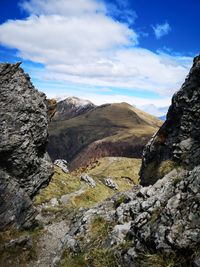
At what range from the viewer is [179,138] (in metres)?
37.9

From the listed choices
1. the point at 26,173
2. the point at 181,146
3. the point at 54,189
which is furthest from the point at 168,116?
the point at 54,189

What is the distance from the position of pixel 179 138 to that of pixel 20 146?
23087mm

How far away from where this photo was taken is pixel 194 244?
48.5 ft

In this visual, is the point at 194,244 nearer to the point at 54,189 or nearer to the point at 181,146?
the point at 181,146

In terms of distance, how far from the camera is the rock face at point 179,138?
114ft

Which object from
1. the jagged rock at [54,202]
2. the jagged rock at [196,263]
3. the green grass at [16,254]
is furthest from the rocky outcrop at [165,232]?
the jagged rock at [54,202]

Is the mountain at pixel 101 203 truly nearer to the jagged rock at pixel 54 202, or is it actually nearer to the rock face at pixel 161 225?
the rock face at pixel 161 225

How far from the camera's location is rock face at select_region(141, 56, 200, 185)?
3484cm

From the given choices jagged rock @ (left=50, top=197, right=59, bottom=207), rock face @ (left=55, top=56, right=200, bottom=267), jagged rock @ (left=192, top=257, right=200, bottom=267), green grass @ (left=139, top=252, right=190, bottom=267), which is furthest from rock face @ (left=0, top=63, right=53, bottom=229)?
jagged rock @ (left=192, top=257, right=200, bottom=267)

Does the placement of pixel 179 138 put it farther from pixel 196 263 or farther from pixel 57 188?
pixel 57 188

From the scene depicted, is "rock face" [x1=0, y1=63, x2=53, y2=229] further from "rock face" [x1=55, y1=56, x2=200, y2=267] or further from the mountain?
"rock face" [x1=55, y1=56, x2=200, y2=267]

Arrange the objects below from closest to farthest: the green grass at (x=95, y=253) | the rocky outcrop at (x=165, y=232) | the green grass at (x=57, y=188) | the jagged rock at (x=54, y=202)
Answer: the rocky outcrop at (x=165, y=232), the green grass at (x=95, y=253), the green grass at (x=57, y=188), the jagged rock at (x=54, y=202)

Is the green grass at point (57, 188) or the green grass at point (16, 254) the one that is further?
the green grass at point (57, 188)

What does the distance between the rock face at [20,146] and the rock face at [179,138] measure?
17.4 meters
